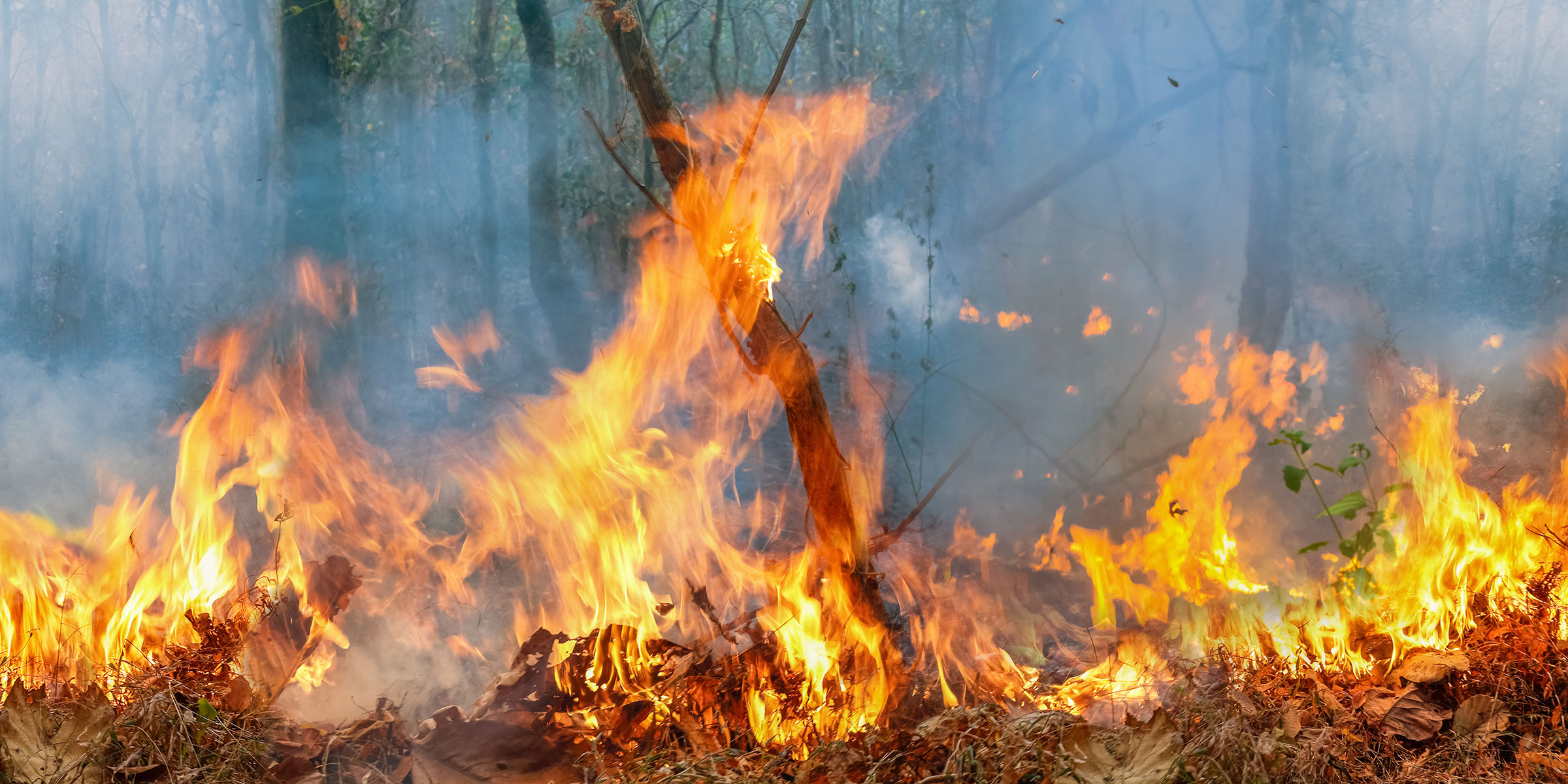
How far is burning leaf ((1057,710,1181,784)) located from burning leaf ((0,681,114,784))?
10.4 ft

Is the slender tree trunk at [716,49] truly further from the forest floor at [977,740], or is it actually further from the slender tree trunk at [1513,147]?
the slender tree trunk at [1513,147]

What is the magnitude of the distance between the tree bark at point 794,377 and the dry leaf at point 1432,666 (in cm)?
198

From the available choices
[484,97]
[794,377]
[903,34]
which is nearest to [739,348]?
[794,377]

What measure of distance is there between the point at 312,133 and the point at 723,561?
10.3 ft

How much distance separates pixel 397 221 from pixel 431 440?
1.21 m

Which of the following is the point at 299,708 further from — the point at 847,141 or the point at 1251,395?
the point at 1251,395

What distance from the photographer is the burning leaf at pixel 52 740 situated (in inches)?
116

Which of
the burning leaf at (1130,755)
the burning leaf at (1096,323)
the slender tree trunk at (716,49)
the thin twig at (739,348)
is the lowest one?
the burning leaf at (1130,755)

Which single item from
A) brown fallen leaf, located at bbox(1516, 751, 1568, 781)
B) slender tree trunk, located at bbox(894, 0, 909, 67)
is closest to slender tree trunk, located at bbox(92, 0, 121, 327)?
slender tree trunk, located at bbox(894, 0, 909, 67)

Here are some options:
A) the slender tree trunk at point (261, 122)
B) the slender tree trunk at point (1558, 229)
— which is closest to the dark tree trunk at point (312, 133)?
the slender tree trunk at point (261, 122)

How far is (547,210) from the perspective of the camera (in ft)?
16.2

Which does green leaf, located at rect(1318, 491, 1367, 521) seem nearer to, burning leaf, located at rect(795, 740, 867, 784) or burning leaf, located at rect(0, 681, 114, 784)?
burning leaf, located at rect(795, 740, 867, 784)

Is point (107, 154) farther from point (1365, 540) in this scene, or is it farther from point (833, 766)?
point (1365, 540)

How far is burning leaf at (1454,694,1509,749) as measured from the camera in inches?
120
